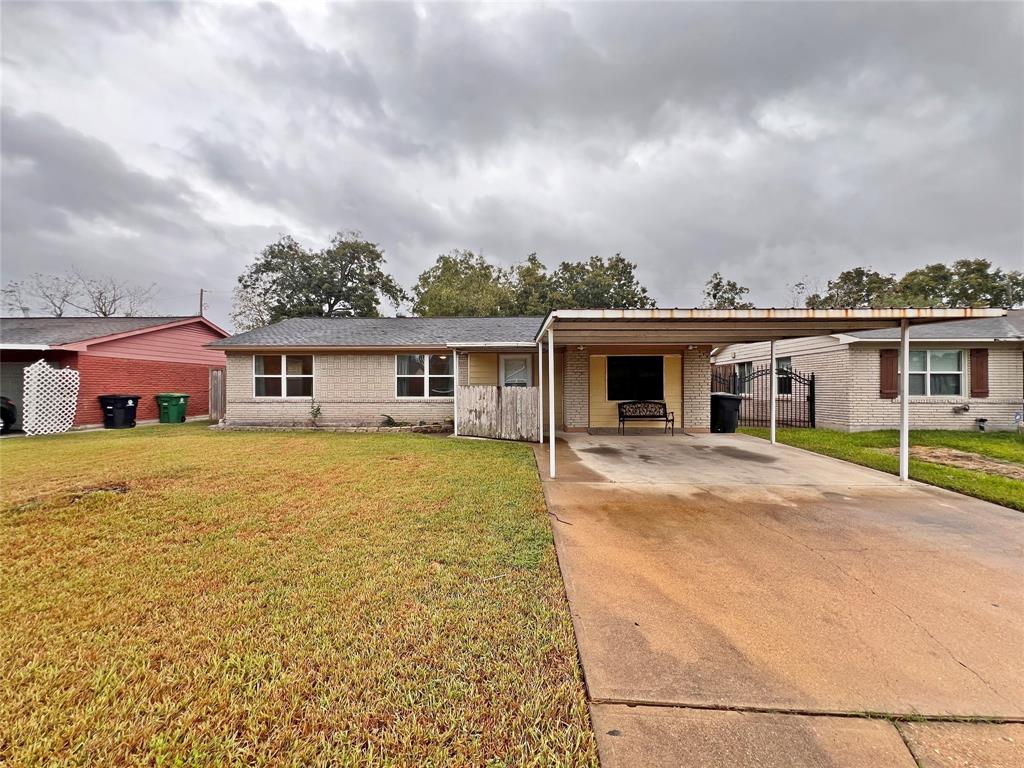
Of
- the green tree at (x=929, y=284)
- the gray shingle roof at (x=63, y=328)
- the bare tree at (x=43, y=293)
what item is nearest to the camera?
the gray shingle roof at (x=63, y=328)

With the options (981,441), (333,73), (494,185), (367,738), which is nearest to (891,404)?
(981,441)

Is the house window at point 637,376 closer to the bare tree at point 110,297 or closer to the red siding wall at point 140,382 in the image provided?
the red siding wall at point 140,382

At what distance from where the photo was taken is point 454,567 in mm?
3176

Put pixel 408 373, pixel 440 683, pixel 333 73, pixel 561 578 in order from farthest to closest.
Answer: pixel 333 73
pixel 408 373
pixel 561 578
pixel 440 683

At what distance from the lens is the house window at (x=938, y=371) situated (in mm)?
11609

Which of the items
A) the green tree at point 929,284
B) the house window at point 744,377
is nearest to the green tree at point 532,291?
the house window at point 744,377

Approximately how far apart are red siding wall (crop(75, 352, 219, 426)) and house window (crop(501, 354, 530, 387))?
1277 cm

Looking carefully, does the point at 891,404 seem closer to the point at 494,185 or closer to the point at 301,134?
the point at 494,185

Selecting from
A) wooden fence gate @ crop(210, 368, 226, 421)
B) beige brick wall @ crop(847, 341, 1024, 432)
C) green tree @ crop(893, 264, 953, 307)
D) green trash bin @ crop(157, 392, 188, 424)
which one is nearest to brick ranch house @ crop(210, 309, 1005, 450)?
green trash bin @ crop(157, 392, 188, 424)

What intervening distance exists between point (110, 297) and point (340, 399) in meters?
28.6

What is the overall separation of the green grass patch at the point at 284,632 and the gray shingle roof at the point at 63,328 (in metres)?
11.5

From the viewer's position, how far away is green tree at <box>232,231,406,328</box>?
30828mm

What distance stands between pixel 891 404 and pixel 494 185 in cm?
1902

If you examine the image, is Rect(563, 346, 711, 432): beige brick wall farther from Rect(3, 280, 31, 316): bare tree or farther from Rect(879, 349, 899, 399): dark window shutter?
Rect(3, 280, 31, 316): bare tree
